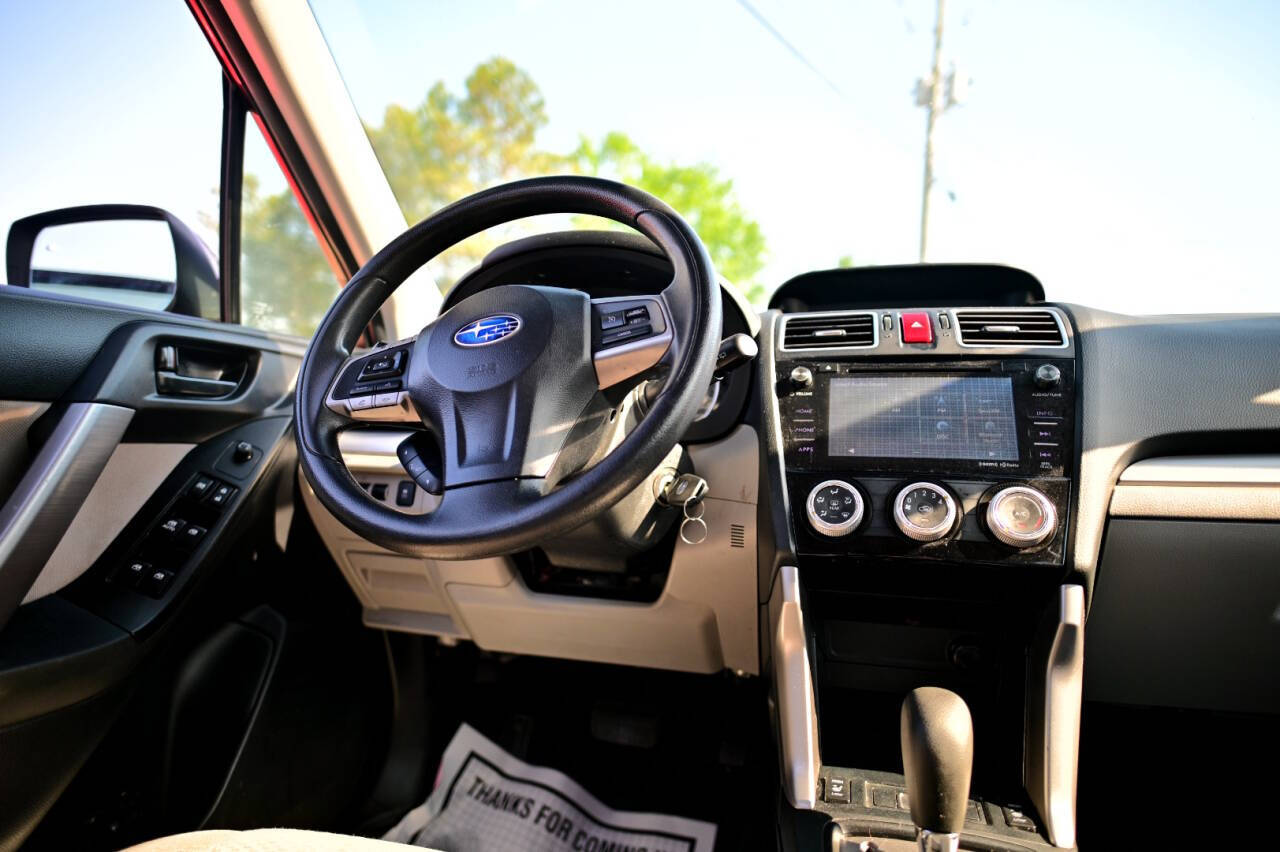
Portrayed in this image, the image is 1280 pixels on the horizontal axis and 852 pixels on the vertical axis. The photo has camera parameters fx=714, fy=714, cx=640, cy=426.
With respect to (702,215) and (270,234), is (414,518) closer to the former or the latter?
(270,234)

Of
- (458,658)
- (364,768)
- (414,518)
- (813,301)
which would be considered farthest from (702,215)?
(414,518)

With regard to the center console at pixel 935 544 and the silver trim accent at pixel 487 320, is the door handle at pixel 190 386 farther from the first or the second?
the center console at pixel 935 544

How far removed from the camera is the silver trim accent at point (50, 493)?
1154 mm

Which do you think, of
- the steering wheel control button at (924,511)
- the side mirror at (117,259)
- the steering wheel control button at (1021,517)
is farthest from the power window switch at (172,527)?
the steering wheel control button at (1021,517)

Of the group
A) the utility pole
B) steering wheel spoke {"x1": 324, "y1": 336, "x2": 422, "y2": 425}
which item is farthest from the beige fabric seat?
the utility pole

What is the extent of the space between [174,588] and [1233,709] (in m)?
1.94

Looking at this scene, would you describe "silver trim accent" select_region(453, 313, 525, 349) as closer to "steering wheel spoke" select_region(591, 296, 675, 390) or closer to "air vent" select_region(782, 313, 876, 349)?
"steering wheel spoke" select_region(591, 296, 675, 390)

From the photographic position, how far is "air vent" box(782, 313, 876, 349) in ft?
4.22

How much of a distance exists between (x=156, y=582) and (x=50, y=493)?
9.6 inches

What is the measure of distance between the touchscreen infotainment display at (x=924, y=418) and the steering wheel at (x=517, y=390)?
1.59 ft

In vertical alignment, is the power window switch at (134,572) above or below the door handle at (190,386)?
below

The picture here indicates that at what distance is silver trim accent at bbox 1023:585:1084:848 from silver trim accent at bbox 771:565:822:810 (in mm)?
338

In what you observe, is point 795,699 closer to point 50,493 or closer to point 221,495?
point 221,495

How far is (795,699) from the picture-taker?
1175 millimetres
